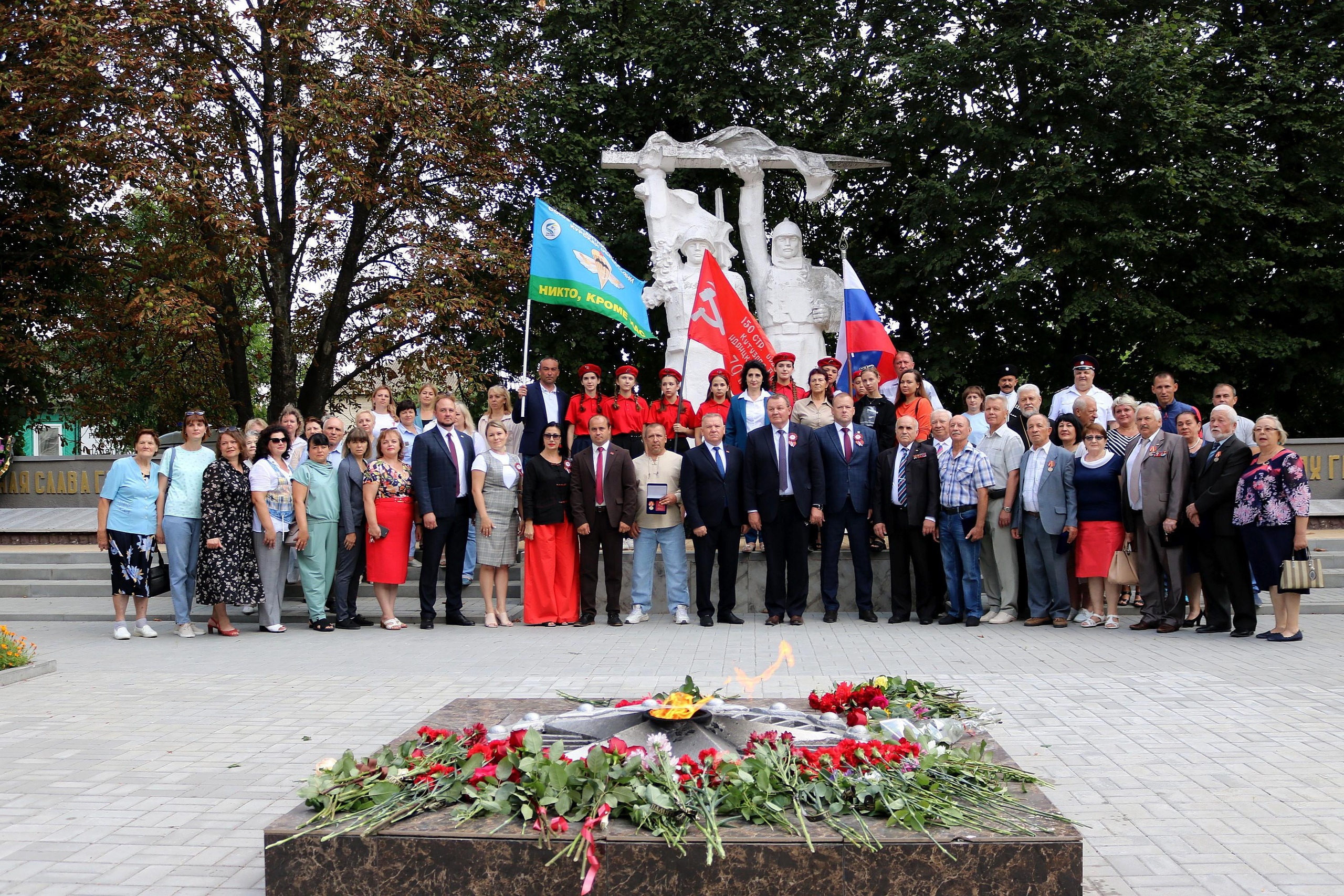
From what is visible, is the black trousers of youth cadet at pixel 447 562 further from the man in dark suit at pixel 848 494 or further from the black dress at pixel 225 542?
the man in dark suit at pixel 848 494

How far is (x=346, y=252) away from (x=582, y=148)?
469cm

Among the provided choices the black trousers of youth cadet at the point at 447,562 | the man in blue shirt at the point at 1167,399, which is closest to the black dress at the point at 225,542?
the black trousers of youth cadet at the point at 447,562

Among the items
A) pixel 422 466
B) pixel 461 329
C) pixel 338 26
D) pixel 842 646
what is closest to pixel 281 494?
pixel 422 466

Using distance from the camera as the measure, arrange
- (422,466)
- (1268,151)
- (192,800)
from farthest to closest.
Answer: (1268,151)
(422,466)
(192,800)

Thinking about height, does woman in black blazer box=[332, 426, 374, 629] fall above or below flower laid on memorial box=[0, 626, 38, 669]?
above

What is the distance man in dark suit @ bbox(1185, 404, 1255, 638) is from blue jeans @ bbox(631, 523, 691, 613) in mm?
4402

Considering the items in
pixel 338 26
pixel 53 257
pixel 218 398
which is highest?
pixel 338 26

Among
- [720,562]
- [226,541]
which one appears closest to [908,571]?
[720,562]

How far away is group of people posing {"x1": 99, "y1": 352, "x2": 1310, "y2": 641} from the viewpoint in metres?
9.90

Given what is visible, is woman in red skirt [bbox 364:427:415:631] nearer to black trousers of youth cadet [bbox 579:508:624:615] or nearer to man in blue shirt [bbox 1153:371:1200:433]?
black trousers of youth cadet [bbox 579:508:624:615]

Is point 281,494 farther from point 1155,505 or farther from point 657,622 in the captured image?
point 1155,505

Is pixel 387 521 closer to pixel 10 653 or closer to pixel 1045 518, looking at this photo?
pixel 10 653

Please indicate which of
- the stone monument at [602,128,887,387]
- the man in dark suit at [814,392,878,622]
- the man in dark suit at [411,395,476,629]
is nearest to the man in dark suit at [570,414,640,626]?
the man in dark suit at [411,395,476,629]

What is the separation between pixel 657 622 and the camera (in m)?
10.6
